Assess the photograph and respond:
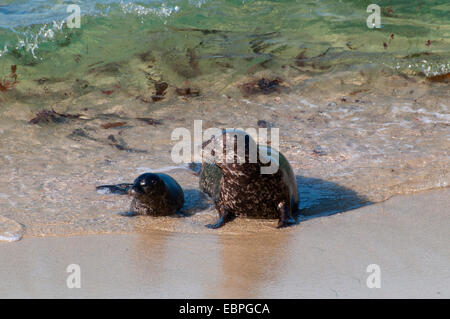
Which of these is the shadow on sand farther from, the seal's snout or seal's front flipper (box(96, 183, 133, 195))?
seal's front flipper (box(96, 183, 133, 195))

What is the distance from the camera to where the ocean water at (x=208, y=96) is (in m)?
5.27

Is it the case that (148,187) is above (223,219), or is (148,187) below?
above

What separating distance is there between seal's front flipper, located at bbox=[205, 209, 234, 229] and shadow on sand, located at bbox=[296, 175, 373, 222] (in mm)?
593

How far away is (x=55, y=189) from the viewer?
5285mm

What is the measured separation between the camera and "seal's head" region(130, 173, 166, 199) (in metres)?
4.70

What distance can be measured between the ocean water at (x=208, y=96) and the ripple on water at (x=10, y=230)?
0.08 feet

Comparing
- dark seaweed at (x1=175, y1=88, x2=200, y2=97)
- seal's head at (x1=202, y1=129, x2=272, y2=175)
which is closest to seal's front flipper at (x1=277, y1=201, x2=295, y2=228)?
seal's head at (x1=202, y1=129, x2=272, y2=175)

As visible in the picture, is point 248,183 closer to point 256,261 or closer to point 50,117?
point 256,261

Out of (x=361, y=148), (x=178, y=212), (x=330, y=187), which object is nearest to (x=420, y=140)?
(x=361, y=148)

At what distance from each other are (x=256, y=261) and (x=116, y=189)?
182 cm

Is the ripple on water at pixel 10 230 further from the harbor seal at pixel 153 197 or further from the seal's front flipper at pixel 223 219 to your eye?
the seal's front flipper at pixel 223 219

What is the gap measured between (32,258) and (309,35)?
784cm

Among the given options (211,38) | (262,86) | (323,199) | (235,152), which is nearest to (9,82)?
(211,38)

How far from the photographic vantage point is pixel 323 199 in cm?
513
